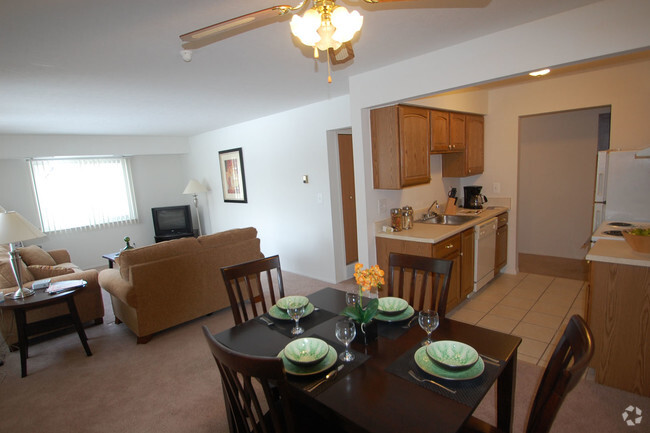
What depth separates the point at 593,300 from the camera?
2213mm

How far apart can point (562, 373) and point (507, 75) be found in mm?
1990

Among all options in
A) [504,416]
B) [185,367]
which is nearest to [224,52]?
[185,367]

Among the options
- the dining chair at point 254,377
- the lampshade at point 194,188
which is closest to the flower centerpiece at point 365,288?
the dining chair at point 254,377

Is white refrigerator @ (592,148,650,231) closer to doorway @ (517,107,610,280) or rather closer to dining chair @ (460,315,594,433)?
doorway @ (517,107,610,280)

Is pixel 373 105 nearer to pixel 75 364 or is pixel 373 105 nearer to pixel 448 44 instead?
pixel 448 44

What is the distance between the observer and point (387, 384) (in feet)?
4.09

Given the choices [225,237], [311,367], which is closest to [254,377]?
[311,367]

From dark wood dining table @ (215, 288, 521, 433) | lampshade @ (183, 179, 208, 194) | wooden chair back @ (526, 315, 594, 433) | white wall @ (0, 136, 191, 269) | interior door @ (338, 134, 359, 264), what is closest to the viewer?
wooden chair back @ (526, 315, 594, 433)

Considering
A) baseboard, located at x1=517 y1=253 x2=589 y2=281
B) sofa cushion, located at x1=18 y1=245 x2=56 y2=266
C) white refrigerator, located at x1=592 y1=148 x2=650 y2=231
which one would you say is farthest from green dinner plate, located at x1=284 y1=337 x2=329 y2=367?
sofa cushion, located at x1=18 y1=245 x2=56 y2=266

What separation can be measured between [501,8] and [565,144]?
146 inches

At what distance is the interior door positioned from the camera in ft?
14.7

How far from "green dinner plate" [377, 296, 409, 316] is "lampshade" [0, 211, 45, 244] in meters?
2.94

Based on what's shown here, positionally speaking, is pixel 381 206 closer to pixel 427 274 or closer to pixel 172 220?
pixel 427 274

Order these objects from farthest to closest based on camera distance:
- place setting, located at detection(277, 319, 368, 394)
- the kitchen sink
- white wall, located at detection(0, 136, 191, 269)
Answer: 1. white wall, located at detection(0, 136, 191, 269)
2. the kitchen sink
3. place setting, located at detection(277, 319, 368, 394)
